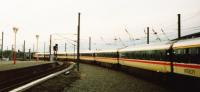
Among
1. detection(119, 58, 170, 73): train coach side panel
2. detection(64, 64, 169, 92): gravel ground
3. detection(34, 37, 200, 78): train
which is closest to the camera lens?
detection(34, 37, 200, 78): train

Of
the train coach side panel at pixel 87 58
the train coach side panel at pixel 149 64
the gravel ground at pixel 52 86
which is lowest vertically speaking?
the gravel ground at pixel 52 86

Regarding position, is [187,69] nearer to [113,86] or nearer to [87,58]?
[113,86]

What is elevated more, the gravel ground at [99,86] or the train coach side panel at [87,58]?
the train coach side panel at [87,58]

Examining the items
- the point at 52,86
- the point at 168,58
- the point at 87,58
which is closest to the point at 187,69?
the point at 168,58

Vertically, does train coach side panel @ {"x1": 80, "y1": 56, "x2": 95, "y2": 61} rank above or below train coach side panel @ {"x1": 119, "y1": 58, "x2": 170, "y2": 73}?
below

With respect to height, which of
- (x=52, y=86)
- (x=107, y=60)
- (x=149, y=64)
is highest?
(x=149, y=64)

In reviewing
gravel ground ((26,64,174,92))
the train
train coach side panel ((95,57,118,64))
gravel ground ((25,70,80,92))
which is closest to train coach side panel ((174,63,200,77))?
the train

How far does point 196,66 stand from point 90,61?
4319 centimetres

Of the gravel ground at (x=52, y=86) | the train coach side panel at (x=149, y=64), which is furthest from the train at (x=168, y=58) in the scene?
the gravel ground at (x=52, y=86)

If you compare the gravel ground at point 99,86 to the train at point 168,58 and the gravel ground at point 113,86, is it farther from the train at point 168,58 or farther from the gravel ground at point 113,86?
the train at point 168,58

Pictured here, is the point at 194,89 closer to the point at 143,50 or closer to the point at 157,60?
the point at 157,60

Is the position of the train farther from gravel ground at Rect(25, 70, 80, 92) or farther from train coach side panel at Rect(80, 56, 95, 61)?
train coach side panel at Rect(80, 56, 95, 61)

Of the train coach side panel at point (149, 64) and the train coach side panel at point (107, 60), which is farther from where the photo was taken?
the train coach side panel at point (107, 60)

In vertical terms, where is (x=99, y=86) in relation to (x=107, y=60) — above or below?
below
